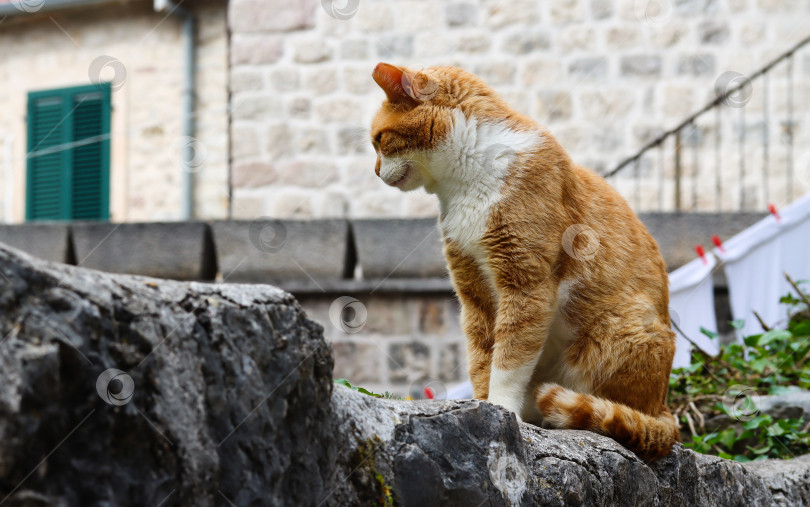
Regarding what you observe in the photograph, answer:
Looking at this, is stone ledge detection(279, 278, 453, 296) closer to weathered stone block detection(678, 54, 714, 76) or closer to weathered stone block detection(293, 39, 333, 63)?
weathered stone block detection(293, 39, 333, 63)

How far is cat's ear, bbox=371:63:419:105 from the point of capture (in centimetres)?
248

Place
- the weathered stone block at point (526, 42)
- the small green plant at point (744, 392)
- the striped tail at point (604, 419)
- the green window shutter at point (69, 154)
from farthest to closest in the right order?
the green window shutter at point (69, 154)
the weathered stone block at point (526, 42)
the small green plant at point (744, 392)
the striped tail at point (604, 419)

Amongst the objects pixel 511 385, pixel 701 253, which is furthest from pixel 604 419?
pixel 701 253

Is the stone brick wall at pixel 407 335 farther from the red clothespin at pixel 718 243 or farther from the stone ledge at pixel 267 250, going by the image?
the red clothespin at pixel 718 243

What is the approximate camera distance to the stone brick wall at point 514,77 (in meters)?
7.84

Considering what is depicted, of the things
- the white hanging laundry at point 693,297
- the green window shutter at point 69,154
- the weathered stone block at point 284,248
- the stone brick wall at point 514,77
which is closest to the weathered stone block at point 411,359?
the weathered stone block at point 284,248

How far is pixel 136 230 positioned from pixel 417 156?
13.4ft

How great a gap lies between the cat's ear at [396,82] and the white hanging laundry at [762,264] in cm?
328

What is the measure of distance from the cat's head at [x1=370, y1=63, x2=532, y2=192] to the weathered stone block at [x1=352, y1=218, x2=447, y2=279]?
3.28 m

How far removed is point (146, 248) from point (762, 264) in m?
4.04

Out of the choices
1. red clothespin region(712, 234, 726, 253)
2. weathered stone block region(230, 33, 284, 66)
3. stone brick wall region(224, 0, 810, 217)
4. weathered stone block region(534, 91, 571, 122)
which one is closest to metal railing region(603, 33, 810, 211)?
stone brick wall region(224, 0, 810, 217)

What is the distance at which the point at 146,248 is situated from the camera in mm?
6137

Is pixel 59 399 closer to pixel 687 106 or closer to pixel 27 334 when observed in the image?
pixel 27 334

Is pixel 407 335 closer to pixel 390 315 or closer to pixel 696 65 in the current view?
pixel 390 315
